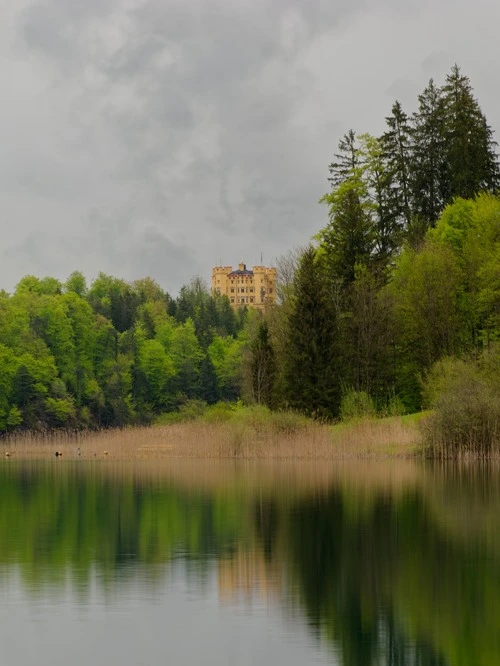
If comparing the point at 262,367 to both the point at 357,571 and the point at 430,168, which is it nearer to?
the point at 430,168

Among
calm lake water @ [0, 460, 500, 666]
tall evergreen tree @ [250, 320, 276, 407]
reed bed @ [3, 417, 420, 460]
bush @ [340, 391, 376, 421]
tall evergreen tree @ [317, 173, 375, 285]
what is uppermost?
tall evergreen tree @ [317, 173, 375, 285]

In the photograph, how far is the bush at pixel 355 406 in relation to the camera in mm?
60094

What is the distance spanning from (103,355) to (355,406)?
240 ft

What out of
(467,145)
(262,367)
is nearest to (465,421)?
(262,367)

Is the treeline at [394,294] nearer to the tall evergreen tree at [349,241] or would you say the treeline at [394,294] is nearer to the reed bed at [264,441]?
the tall evergreen tree at [349,241]

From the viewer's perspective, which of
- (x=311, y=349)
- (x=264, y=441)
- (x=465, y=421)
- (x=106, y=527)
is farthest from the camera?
(x=311, y=349)

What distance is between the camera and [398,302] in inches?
2781

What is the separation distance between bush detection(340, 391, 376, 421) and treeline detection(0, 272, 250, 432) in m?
54.5

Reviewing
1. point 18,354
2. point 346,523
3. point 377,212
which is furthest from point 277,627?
point 18,354

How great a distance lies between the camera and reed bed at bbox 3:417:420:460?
49.7 metres

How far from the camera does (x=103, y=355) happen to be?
131 meters

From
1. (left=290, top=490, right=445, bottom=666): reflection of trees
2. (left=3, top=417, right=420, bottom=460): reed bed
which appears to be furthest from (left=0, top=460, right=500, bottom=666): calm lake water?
(left=3, top=417, right=420, bottom=460): reed bed

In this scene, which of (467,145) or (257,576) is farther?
(467,145)

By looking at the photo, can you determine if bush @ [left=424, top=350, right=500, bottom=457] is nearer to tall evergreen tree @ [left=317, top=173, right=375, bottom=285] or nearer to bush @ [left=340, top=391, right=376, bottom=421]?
bush @ [left=340, top=391, right=376, bottom=421]
